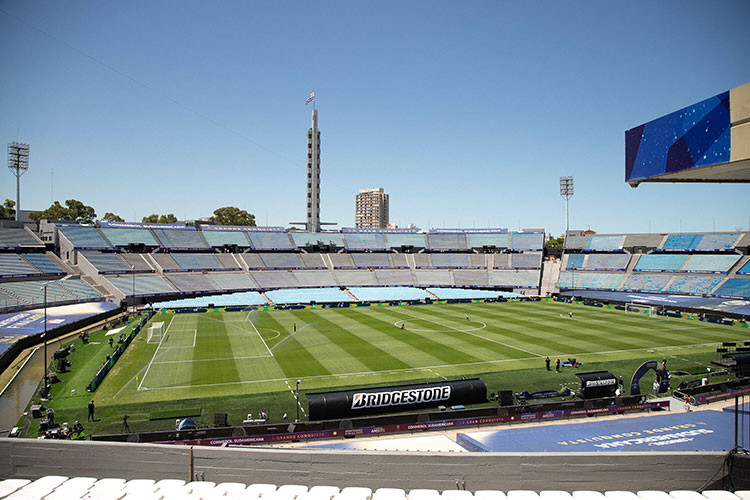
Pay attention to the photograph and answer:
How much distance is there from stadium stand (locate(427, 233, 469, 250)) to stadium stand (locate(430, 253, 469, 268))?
131 inches

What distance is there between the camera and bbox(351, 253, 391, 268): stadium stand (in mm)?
93438

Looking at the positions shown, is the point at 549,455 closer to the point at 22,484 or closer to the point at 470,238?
the point at 22,484

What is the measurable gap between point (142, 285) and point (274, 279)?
21535 mm

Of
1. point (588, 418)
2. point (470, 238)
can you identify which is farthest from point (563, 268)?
point (588, 418)

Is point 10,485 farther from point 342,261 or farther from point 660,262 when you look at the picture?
point 660,262

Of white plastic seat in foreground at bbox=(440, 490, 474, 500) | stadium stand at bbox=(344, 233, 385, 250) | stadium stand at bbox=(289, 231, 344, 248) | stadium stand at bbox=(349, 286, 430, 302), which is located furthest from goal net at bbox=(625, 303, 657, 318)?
white plastic seat in foreground at bbox=(440, 490, 474, 500)

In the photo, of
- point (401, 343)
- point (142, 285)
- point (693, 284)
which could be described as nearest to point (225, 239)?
point (142, 285)

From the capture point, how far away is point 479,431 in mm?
22938

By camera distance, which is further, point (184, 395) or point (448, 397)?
point (184, 395)

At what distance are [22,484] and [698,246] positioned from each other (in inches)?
3703

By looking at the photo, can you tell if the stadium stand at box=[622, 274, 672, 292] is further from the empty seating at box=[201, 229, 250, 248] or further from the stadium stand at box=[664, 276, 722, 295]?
the empty seating at box=[201, 229, 250, 248]

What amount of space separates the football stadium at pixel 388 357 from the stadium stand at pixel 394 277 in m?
0.59

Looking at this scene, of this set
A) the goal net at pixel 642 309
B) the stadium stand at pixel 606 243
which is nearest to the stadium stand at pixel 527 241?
the stadium stand at pixel 606 243

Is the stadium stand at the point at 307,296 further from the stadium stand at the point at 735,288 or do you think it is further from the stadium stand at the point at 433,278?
the stadium stand at the point at 735,288
